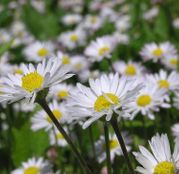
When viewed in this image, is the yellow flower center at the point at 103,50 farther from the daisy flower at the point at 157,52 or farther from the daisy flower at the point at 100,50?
the daisy flower at the point at 157,52

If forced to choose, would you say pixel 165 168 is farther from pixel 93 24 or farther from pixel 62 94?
pixel 93 24

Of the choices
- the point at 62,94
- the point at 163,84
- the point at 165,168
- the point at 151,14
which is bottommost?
the point at 165,168

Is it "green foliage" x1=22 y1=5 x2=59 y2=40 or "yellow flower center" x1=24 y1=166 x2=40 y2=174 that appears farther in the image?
"green foliage" x1=22 y1=5 x2=59 y2=40

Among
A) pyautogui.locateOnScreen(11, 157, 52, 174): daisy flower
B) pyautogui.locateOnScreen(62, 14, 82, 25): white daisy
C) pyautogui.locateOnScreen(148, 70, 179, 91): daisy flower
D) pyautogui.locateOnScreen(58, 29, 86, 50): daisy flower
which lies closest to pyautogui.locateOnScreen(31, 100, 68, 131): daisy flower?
pyautogui.locateOnScreen(11, 157, 52, 174): daisy flower

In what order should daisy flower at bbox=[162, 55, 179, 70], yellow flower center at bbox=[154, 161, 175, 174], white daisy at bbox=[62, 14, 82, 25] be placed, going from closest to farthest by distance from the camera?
yellow flower center at bbox=[154, 161, 175, 174]
daisy flower at bbox=[162, 55, 179, 70]
white daisy at bbox=[62, 14, 82, 25]

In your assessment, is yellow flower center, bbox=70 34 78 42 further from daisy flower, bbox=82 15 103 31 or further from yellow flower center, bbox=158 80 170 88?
yellow flower center, bbox=158 80 170 88

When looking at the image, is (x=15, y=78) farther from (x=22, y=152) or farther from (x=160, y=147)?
(x=22, y=152)

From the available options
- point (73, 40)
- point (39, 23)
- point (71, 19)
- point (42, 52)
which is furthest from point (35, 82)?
point (71, 19)

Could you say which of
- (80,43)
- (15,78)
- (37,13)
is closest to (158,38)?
(80,43)
